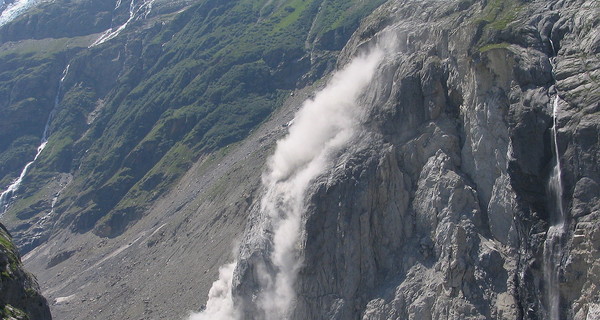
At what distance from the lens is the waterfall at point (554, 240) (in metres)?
57.6

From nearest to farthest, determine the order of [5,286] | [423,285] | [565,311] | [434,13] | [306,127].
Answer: [5,286] < [565,311] < [423,285] < [434,13] < [306,127]

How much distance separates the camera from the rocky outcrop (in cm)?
5119

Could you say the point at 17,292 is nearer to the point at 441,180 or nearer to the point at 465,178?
the point at 441,180

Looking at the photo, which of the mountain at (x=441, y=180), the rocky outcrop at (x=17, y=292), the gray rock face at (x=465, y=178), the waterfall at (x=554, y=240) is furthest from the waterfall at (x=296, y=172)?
the rocky outcrop at (x=17, y=292)

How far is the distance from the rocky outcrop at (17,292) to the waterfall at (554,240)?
39.1 metres

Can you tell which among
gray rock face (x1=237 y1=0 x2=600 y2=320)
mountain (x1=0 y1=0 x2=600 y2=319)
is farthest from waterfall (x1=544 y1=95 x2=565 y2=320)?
gray rock face (x1=237 y1=0 x2=600 y2=320)

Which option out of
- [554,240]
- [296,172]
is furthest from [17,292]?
[554,240]

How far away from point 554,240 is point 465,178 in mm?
12888

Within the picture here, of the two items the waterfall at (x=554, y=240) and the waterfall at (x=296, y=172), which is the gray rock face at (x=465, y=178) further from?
the waterfall at (x=296, y=172)

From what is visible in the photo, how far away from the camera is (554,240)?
2288 inches

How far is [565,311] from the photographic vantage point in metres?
56.7

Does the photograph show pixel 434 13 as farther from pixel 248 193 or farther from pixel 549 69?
pixel 248 193

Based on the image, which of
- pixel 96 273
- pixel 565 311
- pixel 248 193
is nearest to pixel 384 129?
pixel 565 311

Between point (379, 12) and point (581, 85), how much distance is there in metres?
40.8
